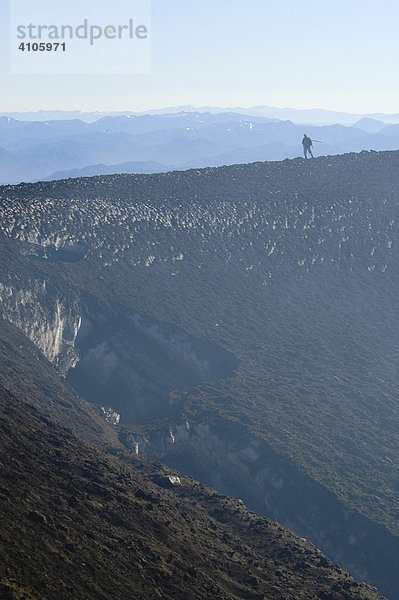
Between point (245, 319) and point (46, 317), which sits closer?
point (46, 317)

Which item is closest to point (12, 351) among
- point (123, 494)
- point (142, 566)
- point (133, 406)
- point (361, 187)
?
point (133, 406)

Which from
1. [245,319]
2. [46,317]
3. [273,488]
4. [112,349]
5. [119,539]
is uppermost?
[46,317]

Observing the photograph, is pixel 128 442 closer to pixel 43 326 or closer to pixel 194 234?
pixel 43 326

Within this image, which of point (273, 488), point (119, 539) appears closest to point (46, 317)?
point (273, 488)

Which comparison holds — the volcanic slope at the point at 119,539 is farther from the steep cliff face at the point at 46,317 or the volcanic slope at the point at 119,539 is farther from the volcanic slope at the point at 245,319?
the steep cliff face at the point at 46,317

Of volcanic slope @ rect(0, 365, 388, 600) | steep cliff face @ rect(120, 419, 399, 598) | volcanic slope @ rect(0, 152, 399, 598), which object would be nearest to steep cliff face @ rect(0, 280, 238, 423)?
volcanic slope @ rect(0, 152, 399, 598)

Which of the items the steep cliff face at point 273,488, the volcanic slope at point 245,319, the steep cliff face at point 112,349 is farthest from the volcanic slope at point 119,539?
the steep cliff face at point 112,349

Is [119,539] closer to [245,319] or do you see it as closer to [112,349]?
[112,349]
